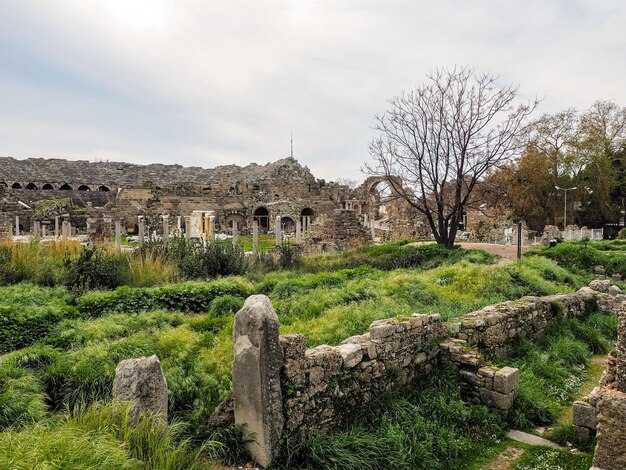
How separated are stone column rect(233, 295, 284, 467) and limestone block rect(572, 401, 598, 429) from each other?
152 inches

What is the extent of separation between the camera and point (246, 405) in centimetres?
401

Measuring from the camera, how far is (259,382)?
3900 millimetres

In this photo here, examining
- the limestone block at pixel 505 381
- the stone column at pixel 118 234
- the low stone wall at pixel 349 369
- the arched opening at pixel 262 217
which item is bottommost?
the limestone block at pixel 505 381

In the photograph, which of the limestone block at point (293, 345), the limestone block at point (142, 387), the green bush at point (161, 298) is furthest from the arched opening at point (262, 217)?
the limestone block at point (142, 387)

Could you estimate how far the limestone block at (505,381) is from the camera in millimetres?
5762

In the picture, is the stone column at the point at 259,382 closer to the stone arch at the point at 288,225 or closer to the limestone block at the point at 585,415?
the limestone block at the point at 585,415

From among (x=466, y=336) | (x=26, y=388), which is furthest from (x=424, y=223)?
(x=26, y=388)

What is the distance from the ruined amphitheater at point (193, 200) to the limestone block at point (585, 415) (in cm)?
1541

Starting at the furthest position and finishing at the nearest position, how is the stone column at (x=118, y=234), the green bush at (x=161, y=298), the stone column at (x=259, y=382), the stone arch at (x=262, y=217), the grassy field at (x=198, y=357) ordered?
the stone arch at (x=262, y=217) < the stone column at (x=118, y=234) < the green bush at (x=161, y=298) < the stone column at (x=259, y=382) < the grassy field at (x=198, y=357)

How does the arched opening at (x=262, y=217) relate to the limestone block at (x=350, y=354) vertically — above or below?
above

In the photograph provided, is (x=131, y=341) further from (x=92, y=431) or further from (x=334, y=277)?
(x=334, y=277)

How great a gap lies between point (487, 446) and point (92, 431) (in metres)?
4.47

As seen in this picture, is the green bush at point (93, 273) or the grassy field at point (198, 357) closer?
the grassy field at point (198, 357)

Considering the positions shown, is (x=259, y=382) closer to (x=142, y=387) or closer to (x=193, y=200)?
(x=142, y=387)
